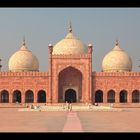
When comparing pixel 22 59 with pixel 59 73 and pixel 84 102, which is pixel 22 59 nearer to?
pixel 59 73

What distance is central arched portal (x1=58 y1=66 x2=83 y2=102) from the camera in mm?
28562

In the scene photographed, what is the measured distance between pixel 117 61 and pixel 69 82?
539cm

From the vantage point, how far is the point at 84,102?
27.4m

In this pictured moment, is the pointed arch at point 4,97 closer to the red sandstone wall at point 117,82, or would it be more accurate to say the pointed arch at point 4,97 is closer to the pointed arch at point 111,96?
the red sandstone wall at point 117,82

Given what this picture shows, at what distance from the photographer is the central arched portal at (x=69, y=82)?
28562 millimetres

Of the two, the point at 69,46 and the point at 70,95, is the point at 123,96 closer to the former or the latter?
the point at 70,95

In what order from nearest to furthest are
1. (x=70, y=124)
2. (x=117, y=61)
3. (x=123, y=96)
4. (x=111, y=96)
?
(x=70, y=124)
(x=111, y=96)
(x=123, y=96)
(x=117, y=61)

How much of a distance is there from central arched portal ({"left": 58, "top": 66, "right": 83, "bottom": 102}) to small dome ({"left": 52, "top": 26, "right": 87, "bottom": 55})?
1786 millimetres

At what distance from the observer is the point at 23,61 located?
3142 centimetres

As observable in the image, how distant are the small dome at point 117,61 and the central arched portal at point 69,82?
4.05m

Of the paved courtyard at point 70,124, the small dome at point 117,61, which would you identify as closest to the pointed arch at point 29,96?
the small dome at point 117,61

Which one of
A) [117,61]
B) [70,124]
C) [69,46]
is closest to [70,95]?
[69,46]

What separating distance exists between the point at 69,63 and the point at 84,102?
3.42 meters
